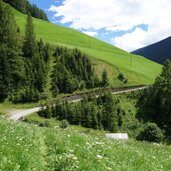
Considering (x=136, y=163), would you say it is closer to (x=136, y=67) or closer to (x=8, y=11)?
(x=8, y=11)

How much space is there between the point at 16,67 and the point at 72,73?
20.3 meters

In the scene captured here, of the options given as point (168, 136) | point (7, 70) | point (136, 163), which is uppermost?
point (7, 70)

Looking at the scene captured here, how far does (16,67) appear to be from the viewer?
116m

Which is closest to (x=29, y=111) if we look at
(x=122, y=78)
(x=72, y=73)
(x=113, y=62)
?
(x=72, y=73)

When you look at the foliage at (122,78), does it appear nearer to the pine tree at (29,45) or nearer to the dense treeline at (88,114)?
the pine tree at (29,45)

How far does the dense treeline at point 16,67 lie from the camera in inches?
4373

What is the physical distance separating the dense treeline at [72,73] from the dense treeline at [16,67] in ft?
15.9

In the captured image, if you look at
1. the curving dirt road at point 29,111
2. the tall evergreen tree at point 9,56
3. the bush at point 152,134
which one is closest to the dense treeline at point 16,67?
the tall evergreen tree at point 9,56

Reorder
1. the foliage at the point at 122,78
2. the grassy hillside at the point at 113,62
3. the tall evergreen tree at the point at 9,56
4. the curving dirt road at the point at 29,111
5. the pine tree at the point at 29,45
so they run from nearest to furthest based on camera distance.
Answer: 1. the curving dirt road at the point at 29,111
2. the tall evergreen tree at the point at 9,56
3. the pine tree at the point at 29,45
4. the foliage at the point at 122,78
5. the grassy hillside at the point at 113,62

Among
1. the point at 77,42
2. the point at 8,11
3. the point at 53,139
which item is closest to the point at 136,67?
the point at 77,42

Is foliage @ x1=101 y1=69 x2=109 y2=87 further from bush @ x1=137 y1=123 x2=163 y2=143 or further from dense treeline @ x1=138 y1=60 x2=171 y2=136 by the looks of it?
bush @ x1=137 y1=123 x2=163 y2=143

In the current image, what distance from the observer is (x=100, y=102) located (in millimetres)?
113375

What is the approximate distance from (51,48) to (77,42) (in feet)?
179

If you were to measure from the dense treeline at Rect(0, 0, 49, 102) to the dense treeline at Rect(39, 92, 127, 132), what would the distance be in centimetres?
1177
